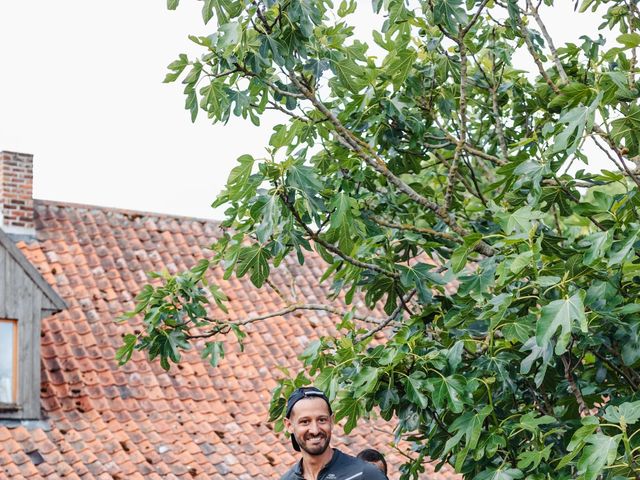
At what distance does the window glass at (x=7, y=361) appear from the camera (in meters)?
13.4

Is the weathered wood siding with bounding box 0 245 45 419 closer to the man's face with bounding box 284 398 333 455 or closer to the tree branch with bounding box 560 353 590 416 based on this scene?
the tree branch with bounding box 560 353 590 416

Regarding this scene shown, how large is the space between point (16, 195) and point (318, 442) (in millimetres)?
11546

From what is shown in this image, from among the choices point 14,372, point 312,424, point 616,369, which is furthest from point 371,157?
point 14,372

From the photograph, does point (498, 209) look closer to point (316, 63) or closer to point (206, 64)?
point (316, 63)

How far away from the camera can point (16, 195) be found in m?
16.0

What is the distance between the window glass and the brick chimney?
7.48 feet

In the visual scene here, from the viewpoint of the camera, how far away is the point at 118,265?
52.5ft

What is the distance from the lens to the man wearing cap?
16.7 feet

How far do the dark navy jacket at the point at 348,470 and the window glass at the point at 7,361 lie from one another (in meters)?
8.80

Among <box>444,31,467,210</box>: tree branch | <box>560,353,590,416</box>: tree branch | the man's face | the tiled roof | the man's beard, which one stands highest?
the tiled roof

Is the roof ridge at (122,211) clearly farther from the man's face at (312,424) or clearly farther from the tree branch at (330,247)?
the man's face at (312,424)

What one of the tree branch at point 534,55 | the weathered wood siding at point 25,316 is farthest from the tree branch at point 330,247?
the weathered wood siding at point 25,316

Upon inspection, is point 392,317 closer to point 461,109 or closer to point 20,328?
point 461,109

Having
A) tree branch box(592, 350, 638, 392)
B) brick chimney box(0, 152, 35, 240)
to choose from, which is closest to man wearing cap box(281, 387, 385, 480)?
tree branch box(592, 350, 638, 392)
